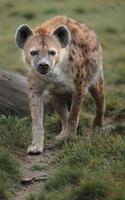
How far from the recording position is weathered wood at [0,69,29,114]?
8398 mm

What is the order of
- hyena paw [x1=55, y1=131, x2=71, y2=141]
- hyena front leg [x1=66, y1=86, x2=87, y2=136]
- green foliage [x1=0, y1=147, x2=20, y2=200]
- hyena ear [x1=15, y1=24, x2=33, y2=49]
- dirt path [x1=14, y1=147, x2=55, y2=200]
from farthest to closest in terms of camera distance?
hyena front leg [x1=66, y1=86, x2=87, y2=136]
hyena paw [x1=55, y1=131, x2=71, y2=141]
hyena ear [x1=15, y1=24, x2=33, y2=49]
dirt path [x1=14, y1=147, x2=55, y2=200]
green foliage [x1=0, y1=147, x2=20, y2=200]

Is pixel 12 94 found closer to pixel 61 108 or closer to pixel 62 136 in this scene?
pixel 61 108

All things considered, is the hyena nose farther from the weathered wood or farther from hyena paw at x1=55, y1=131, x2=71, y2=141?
the weathered wood

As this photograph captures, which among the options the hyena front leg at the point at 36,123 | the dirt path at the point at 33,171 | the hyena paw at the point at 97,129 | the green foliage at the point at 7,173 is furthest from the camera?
the hyena paw at the point at 97,129

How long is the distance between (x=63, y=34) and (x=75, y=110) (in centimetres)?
82

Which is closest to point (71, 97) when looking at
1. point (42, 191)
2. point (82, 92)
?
point (82, 92)

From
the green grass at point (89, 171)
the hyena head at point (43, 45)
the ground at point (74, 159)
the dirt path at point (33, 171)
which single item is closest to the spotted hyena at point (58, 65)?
the hyena head at point (43, 45)

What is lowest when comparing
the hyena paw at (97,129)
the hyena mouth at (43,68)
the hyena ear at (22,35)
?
the hyena paw at (97,129)

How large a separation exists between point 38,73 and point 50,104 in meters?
1.71

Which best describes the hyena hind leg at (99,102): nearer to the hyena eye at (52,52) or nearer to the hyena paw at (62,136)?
the hyena paw at (62,136)

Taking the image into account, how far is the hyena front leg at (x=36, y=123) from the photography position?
724 cm

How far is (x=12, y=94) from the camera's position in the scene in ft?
28.1

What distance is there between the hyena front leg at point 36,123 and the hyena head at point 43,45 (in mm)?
393

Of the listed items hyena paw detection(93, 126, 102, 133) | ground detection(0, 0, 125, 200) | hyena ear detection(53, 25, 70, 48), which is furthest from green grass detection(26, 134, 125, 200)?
hyena ear detection(53, 25, 70, 48)
